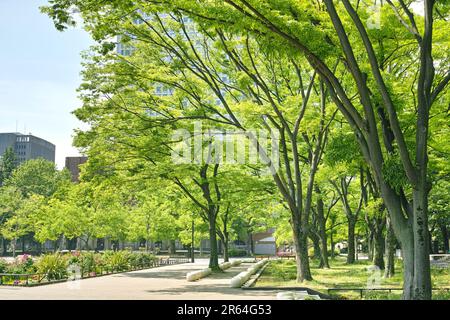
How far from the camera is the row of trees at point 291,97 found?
37.0 feet

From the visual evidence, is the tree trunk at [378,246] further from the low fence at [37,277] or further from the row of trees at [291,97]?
the low fence at [37,277]

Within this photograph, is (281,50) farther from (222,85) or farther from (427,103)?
(222,85)

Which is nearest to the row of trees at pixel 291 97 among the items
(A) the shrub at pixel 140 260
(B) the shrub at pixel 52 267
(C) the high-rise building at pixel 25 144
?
(B) the shrub at pixel 52 267

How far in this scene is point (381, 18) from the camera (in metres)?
13.8

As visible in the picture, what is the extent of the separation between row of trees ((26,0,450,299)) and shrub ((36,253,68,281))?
4502 millimetres

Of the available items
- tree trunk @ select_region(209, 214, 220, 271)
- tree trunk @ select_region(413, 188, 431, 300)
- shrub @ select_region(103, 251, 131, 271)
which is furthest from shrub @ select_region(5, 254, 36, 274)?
tree trunk @ select_region(413, 188, 431, 300)

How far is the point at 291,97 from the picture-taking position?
19.8 m

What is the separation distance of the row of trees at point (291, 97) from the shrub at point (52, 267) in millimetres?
4502

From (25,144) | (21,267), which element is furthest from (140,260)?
(25,144)

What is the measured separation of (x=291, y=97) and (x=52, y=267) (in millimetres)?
13581

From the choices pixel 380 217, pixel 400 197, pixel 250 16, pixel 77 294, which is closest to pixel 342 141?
pixel 400 197

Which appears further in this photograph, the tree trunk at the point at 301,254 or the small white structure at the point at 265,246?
the small white structure at the point at 265,246

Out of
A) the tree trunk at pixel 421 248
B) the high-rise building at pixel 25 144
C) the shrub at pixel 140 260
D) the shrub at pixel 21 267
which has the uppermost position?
the high-rise building at pixel 25 144

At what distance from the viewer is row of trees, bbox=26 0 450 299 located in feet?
37.0
